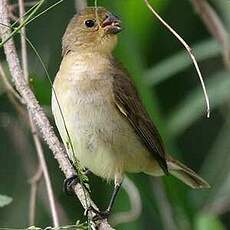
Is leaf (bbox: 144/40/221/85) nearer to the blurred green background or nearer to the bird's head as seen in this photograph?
the blurred green background

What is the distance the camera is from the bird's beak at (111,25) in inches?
180

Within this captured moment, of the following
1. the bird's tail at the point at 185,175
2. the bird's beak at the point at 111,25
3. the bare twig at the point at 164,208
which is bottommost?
the bare twig at the point at 164,208

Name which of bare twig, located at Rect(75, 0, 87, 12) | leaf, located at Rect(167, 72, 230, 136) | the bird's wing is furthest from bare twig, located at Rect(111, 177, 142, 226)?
bare twig, located at Rect(75, 0, 87, 12)

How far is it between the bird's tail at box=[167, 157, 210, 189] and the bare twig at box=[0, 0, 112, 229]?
1370 mm

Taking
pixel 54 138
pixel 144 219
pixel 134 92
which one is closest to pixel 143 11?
pixel 134 92

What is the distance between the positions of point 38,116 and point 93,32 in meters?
1.10

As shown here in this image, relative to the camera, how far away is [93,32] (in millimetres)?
4688

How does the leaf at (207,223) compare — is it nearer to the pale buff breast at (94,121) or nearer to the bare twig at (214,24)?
the pale buff breast at (94,121)

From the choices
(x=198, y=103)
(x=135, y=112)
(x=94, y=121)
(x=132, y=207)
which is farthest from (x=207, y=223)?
Answer: (x=198, y=103)

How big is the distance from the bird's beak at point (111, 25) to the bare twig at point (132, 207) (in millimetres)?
796

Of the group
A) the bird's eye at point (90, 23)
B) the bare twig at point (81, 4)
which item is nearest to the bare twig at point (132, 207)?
the bird's eye at point (90, 23)

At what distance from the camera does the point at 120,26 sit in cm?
464

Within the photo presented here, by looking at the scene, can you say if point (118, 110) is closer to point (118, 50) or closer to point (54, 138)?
point (118, 50)

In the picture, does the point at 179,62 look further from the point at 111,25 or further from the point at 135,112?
the point at 111,25
